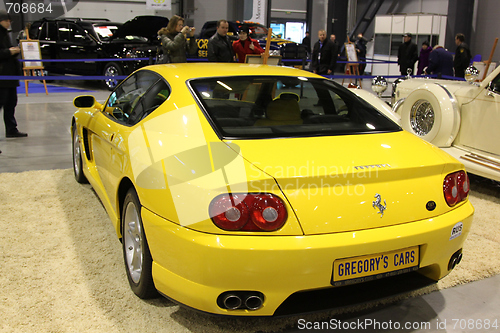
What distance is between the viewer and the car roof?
2.80 metres

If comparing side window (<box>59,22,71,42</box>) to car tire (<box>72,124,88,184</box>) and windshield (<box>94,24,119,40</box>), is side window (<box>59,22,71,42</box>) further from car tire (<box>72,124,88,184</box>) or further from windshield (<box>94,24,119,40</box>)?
car tire (<box>72,124,88,184</box>)

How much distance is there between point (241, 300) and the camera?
1907 millimetres

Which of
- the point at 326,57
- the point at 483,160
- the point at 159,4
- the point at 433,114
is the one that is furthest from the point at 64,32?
the point at 483,160

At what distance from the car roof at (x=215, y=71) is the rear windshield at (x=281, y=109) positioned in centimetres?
7

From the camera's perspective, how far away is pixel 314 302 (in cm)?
200

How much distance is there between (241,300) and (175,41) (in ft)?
21.6

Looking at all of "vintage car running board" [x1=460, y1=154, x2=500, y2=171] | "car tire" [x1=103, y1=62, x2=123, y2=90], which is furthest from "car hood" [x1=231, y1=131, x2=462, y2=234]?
"car tire" [x1=103, y1=62, x2=123, y2=90]

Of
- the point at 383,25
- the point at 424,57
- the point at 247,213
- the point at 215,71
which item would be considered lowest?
the point at 247,213

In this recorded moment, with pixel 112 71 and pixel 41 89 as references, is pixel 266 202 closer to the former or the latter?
pixel 112 71

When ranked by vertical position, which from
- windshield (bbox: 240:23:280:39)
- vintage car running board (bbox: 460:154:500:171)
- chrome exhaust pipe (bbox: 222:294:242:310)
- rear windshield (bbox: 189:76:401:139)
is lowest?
chrome exhaust pipe (bbox: 222:294:242:310)

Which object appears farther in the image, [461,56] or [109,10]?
[109,10]

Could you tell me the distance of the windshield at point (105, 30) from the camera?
12094 mm

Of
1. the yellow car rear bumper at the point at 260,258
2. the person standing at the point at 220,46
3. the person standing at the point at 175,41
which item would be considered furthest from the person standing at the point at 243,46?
the yellow car rear bumper at the point at 260,258

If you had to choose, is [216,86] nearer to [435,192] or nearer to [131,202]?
[131,202]
